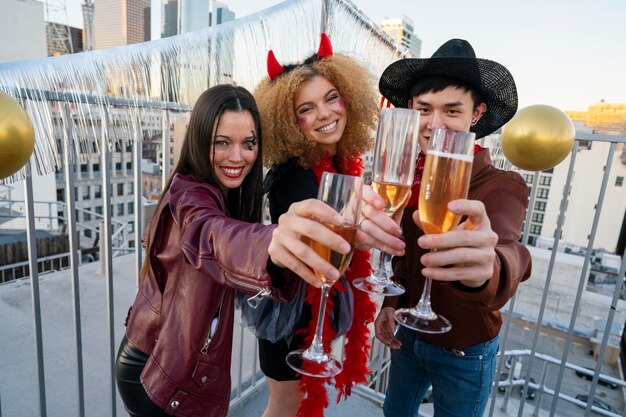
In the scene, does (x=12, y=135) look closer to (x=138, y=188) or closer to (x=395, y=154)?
(x=138, y=188)

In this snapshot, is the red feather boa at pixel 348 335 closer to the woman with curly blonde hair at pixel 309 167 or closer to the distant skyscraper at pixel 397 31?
the woman with curly blonde hair at pixel 309 167

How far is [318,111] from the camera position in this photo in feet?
6.18

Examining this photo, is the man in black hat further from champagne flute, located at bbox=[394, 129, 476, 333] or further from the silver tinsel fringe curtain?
the silver tinsel fringe curtain

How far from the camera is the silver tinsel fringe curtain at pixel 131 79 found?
128cm

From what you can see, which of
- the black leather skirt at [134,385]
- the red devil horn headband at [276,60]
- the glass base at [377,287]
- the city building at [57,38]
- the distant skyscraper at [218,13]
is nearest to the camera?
the glass base at [377,287]

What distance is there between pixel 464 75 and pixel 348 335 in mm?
1459

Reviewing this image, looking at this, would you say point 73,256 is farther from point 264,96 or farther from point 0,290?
point 0,290

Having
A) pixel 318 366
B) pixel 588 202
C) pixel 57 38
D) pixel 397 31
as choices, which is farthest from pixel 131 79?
pixel 588 202

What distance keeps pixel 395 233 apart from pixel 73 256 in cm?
137

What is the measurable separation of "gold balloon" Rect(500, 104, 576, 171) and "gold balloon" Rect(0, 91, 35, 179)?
1946mm

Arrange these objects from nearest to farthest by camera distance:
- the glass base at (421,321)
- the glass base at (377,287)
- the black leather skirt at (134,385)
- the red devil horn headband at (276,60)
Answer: the glass base at (421,321) → the glass base at (377,287) → the black leather skirt at (134,385) → the red devil horn headband at (276,60)

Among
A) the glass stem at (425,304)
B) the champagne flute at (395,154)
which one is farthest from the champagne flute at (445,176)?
the glass stem at (425,304)

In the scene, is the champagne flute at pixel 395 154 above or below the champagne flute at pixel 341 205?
above

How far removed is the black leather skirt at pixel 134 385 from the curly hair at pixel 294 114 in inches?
42.0
